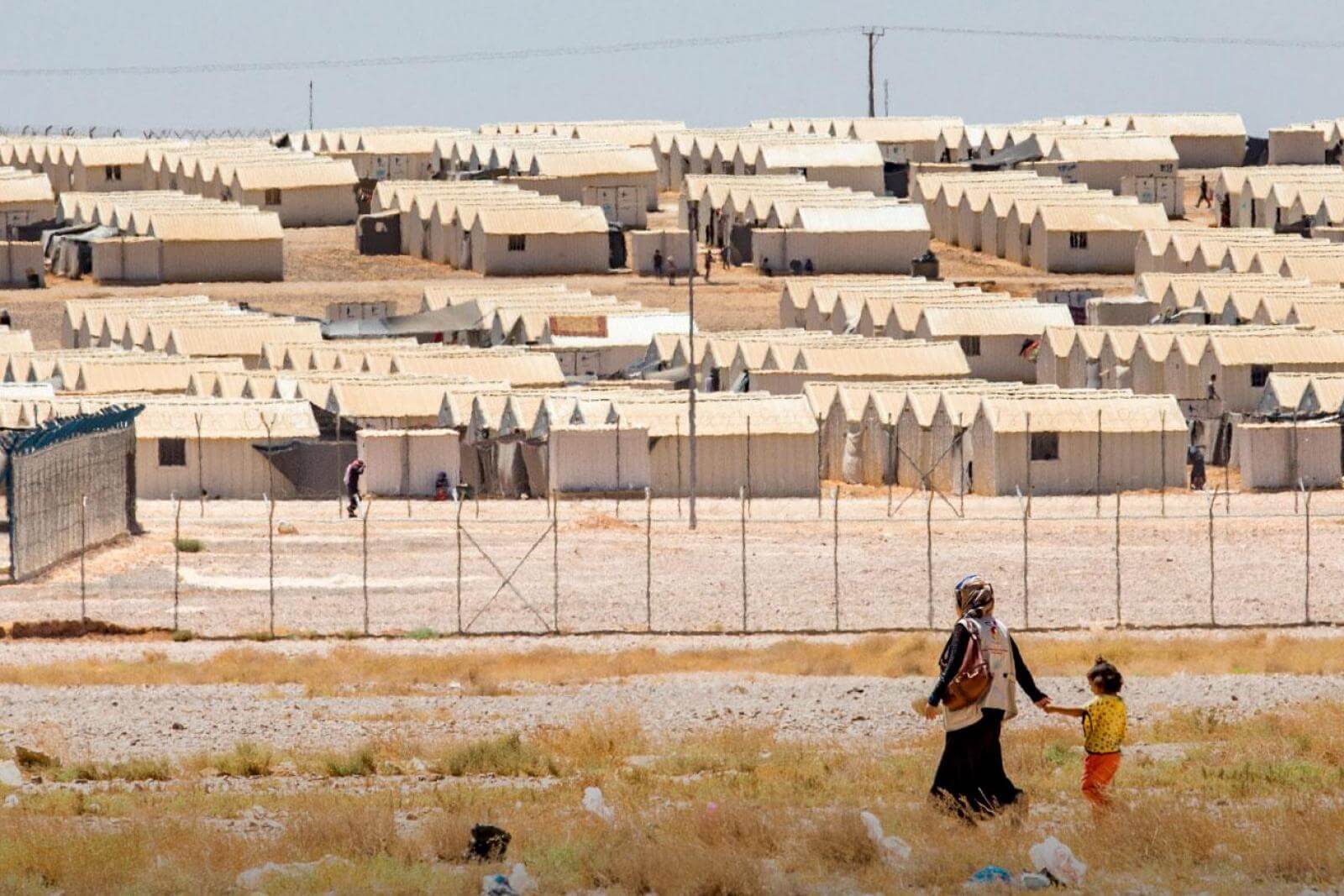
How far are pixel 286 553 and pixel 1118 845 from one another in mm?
35249

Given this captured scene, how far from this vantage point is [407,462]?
214 feet

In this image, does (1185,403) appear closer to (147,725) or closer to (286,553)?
(286,553)

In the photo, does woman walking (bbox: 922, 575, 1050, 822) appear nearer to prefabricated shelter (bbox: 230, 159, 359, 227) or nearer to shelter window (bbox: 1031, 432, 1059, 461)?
shelter window (bbox: 1031, 432, 1059, 461)

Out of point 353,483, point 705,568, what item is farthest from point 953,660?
point 353,483

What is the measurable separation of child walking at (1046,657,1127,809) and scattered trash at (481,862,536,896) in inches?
156

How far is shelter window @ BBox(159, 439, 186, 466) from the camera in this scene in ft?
212

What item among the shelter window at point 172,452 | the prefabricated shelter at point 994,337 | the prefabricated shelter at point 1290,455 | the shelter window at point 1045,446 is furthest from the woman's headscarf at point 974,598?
the prefabricated shelter at point 994,337

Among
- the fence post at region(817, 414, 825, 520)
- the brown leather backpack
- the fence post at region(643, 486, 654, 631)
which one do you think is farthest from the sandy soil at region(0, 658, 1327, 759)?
the fence post at region(817, 414, 825, 520)

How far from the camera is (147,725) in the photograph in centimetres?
3069

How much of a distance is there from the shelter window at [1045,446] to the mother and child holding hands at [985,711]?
4635 centimetres

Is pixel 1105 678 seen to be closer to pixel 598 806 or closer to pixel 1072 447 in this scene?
pixel 598 806

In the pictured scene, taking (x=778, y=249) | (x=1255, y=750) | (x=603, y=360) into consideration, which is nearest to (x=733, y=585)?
(x=1255, y=750)

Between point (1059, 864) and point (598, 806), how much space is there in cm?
473

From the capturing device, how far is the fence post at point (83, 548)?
44125mm
